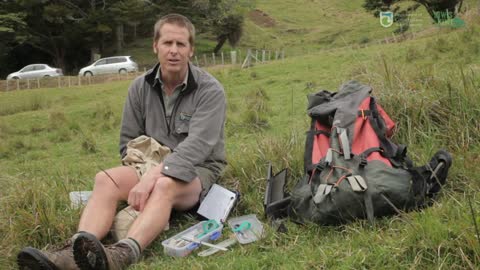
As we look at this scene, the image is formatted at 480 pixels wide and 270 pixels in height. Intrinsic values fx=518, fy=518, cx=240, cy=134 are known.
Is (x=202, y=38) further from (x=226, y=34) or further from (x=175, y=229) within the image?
(x=175, y=229)

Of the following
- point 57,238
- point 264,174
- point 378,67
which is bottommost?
point 57,238

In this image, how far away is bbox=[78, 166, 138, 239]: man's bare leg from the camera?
326cm

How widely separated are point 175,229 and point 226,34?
32.8 m

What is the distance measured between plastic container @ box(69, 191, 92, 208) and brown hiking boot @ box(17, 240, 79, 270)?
99 centimetres

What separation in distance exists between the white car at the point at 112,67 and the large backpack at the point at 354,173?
24.3 metres

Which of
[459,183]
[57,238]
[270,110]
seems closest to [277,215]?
[459,183]

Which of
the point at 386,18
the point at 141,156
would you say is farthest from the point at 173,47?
the point at 386,18

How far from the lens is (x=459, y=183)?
3.31 metres

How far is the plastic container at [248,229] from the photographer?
320 cm

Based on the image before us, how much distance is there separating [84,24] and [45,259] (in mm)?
31528

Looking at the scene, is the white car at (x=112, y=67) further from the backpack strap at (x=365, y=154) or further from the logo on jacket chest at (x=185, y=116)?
the backpack strap at (x=365, y=154)

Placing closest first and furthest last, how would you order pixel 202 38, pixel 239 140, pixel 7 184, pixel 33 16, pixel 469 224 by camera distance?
pixel 469 224, pixel 7 184, pixel 239 140, pixel 33 16, pixel 202 38

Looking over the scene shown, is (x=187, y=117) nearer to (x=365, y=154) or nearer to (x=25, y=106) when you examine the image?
(x=365, y=154)

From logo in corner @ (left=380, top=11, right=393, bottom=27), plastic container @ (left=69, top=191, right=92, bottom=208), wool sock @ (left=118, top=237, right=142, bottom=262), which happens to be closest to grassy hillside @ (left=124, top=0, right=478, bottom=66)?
logo in corner @ (left=380, top=11, right=393, bottom=27)
